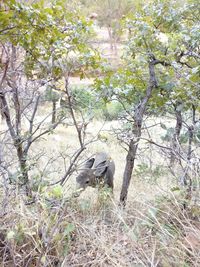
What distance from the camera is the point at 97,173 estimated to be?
2.52 m

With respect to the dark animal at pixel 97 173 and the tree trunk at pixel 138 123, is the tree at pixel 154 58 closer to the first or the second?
the tree trunk at pixel 138 123

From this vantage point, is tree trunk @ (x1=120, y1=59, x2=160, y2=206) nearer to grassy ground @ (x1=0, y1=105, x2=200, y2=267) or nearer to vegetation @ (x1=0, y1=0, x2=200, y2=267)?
vegetation @ (x1=0, y1=0, x2=200, y2=267)

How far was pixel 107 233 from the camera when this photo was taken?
4.43 ft

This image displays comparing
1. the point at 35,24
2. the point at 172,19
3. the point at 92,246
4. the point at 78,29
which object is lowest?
the point at 92,246

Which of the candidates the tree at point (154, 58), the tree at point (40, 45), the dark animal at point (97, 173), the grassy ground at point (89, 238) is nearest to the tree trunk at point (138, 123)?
the tree at point (154, 58)

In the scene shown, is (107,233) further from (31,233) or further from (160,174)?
(160,174)

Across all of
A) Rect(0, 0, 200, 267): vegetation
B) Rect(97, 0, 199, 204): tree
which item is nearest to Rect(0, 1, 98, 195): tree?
Rect(0, 0, 200, 267): vegetation

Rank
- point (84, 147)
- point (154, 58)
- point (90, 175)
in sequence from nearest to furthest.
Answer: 1. point (84, 147)
2. point (154, 58)
3. point (90, 175)

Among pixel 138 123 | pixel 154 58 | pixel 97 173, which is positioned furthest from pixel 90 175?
pixel 154 58

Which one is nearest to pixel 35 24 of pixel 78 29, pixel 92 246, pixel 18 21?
pixel 18 21

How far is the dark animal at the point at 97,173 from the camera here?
241 centimetres

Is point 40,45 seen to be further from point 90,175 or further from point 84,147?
point 90,175

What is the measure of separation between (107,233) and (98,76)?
1197mm

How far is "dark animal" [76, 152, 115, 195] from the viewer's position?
2414 mm
